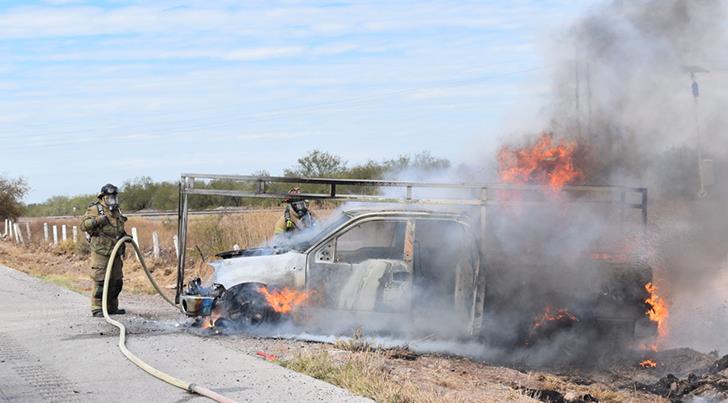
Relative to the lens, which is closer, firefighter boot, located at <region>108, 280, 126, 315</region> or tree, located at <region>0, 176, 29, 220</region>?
firefighter boot, located at <region>108, 280, 126, 315</region>

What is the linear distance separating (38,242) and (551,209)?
30.1m

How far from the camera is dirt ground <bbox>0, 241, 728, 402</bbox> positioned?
6.45m

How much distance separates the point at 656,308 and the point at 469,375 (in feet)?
7.37

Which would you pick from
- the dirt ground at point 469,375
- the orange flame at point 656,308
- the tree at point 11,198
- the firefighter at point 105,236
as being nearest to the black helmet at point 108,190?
the firefighter at point 105,236

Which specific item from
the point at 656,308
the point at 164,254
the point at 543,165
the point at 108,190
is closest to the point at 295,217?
the point at 108,190

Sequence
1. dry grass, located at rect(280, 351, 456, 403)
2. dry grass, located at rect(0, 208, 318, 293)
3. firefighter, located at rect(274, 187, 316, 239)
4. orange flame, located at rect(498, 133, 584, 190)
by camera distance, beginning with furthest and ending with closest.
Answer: dry grass, located at rect(0, 208, 318, 293) → firefighter, located at rect(274, 187, 316, 239) → orange flame, located at rect(498, 133, 584, 190) → dry grass, located at rect(280, 351, 456, 403)

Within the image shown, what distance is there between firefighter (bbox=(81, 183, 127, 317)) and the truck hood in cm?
258

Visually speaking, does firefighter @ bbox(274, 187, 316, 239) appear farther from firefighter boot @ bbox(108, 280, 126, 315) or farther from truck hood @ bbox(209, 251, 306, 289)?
truck hood @ bbox(209, 251, 306, 289)

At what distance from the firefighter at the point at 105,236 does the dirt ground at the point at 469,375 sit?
5.11ft

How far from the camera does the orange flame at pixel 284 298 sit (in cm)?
886

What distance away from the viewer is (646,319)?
26.3ft

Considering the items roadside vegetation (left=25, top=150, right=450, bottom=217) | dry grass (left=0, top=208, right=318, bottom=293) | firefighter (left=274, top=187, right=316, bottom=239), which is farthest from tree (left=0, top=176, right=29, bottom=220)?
firefighter (left=274, top=187, right=316, bottom=239)

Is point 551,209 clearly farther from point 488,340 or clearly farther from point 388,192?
point 388,192

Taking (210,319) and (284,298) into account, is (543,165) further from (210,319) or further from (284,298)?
(210,319)
